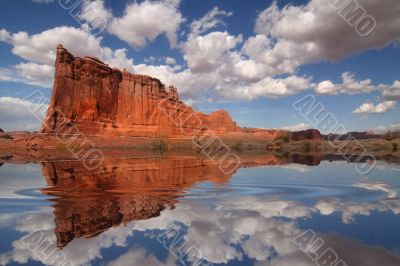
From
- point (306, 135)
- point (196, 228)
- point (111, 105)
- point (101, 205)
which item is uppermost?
point (111, 105)

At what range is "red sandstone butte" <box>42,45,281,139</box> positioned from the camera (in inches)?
3099

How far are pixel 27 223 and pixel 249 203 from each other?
18.1 ft

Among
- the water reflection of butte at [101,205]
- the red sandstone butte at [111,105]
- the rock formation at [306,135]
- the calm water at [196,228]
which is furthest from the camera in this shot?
the rock formation at [306,135]

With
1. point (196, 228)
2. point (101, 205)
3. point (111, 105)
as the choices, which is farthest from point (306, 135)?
point (196, 228)

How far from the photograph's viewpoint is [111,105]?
95.9 metres

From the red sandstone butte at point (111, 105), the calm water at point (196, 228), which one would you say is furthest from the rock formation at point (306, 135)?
the calm water at point (196, 228)

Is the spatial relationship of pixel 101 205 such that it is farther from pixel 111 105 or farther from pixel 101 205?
pixel 111 105

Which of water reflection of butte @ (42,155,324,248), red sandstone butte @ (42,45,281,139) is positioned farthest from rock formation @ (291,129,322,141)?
water reflection of butte @ (42,155,324,248)

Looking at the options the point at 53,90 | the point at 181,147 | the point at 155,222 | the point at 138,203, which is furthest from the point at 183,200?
the point at 53,90

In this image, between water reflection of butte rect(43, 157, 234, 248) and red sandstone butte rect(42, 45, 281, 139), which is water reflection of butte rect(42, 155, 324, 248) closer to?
water reflection of butte rect(43, 157, 234, 248)

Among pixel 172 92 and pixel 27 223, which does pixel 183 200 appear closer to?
pixel 27 223


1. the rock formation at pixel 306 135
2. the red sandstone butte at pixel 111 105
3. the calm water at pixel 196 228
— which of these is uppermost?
the red sandstone butte at pixel 111 105

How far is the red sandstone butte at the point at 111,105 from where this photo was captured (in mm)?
78713

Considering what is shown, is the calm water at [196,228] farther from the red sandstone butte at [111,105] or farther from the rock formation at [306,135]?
the rock formation at [306,135]
